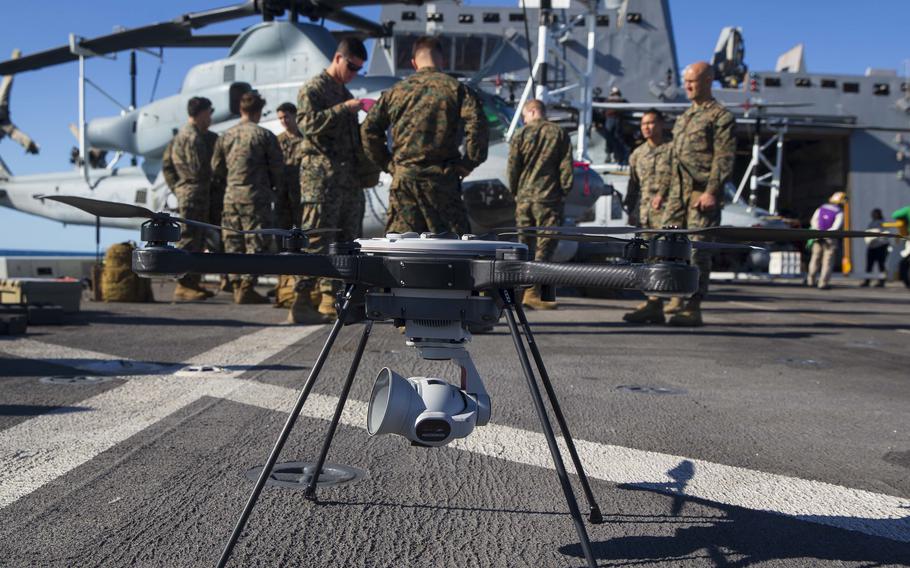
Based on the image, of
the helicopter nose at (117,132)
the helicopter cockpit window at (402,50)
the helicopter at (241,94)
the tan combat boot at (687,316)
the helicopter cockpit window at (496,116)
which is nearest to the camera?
the tan combat boot at (687,316)

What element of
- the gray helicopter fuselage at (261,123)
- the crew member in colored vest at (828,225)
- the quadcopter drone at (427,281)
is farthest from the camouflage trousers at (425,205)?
the crew member in colored vest at (828,225)

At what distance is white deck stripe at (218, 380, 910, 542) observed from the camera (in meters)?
2.32

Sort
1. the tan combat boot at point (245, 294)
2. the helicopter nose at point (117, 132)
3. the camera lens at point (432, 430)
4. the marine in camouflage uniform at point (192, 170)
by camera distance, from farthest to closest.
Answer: the helicopter nose at point (117, 132)
the marine in camouflage uniform at point (192, 170)
the tan combat boot at point (245, 294)
the camera lens at point (432, 430)

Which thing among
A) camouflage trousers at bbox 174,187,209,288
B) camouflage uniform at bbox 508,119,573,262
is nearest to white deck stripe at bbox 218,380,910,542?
camouflage uniform at bbox 508,119,573,262

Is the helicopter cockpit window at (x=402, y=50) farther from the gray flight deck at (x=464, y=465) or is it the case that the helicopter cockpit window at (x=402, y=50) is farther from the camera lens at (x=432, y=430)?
the camera lens at (x=432, y=430)

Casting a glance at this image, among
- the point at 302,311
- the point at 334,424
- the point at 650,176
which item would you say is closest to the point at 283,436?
the point at 334,424

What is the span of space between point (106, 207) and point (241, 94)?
11.5m

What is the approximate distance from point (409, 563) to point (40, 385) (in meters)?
2.92

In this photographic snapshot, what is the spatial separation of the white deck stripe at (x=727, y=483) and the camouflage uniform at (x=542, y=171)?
18.2 feet

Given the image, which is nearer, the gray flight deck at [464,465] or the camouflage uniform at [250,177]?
the gray flight deck at [464,465]

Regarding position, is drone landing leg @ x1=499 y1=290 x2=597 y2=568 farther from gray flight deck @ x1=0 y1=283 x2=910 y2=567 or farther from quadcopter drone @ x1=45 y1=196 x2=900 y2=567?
gray flight deck @ x1=0 y1=283 x2=910 y2=567

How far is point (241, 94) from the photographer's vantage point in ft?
41.9

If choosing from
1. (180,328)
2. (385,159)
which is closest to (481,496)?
(385,159)

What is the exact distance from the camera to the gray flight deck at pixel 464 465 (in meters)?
2.01
